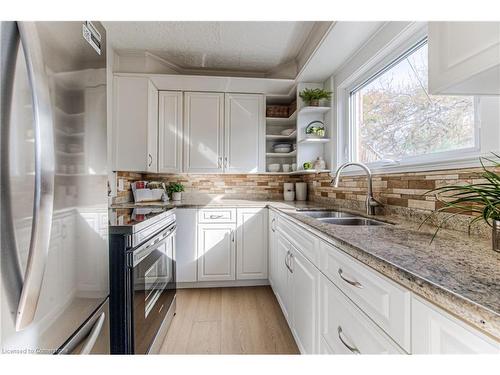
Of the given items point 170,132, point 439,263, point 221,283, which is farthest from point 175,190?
point 439,263

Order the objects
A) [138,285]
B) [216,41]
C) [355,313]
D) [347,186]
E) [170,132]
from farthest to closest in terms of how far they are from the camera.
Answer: [170,132]
[216,41]
[347,186]
[138,285]
[355,313]

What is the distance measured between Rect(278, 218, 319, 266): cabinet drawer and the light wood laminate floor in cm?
73

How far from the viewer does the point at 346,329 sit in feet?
3.08

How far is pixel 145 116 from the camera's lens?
2.56 m

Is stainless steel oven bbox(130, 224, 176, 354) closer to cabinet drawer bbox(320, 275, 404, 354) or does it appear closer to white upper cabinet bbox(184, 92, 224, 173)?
cabinet drawer bbox(320, 275, 404, 354)

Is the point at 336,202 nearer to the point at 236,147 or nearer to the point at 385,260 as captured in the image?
the point at 236,147

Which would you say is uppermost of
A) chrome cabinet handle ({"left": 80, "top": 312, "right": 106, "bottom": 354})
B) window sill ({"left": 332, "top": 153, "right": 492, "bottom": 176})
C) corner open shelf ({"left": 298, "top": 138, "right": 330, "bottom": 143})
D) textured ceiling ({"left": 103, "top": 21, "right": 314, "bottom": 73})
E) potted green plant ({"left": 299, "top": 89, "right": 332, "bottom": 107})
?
textured ceiling ({"left": 103, "top": 21, "right": 314, "bottom": 73})

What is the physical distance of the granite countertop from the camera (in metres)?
0.47

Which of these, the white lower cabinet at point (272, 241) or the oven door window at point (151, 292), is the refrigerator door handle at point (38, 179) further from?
the white lower cabinet at point (272, 241)

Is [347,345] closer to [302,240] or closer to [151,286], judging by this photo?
[302,240]

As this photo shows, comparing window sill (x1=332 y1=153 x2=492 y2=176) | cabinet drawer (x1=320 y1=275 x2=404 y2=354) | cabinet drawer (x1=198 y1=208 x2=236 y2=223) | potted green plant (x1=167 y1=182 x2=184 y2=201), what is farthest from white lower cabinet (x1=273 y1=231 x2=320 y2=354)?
potted green plant (x1=167 y1=182 x2=184 y2=201)

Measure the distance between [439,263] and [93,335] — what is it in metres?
1.12

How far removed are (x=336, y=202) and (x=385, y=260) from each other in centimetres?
179
